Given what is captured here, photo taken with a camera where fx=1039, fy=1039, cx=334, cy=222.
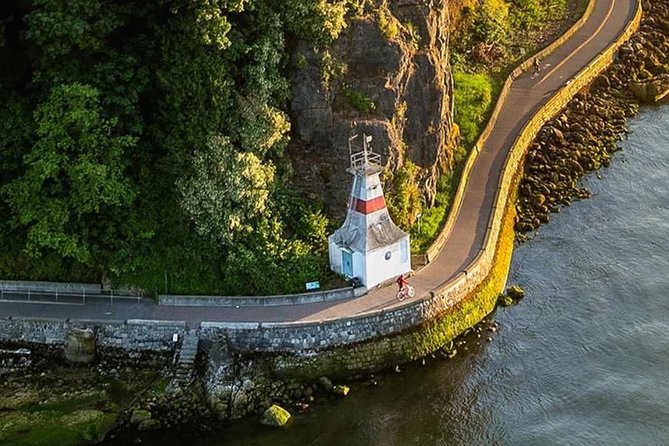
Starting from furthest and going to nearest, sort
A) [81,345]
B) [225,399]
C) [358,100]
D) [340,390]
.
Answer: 1. [358,100]
2. [81,345]
3. [340,390]
4. [225,399]

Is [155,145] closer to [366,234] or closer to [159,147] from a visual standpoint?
[159,147]

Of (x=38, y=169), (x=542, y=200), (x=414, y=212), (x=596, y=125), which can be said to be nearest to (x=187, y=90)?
(x=38, y=169)

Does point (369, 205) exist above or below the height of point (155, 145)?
below

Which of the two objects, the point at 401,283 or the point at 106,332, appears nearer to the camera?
the point at 106,332

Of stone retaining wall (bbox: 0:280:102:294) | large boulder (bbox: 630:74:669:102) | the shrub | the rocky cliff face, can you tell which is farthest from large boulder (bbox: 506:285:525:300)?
large boulder (bbox: 630:74:669:102)

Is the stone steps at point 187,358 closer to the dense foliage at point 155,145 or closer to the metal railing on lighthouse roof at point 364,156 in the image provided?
the dense foliage at point 155,145

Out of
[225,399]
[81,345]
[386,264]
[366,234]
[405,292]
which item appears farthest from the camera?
[386,264]

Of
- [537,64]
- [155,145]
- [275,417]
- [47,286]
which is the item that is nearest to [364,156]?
[155,145]

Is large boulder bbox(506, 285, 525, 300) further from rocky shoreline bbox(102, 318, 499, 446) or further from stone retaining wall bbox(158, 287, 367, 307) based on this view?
stone retaining wall bbox(158, 287, 367, 307)
